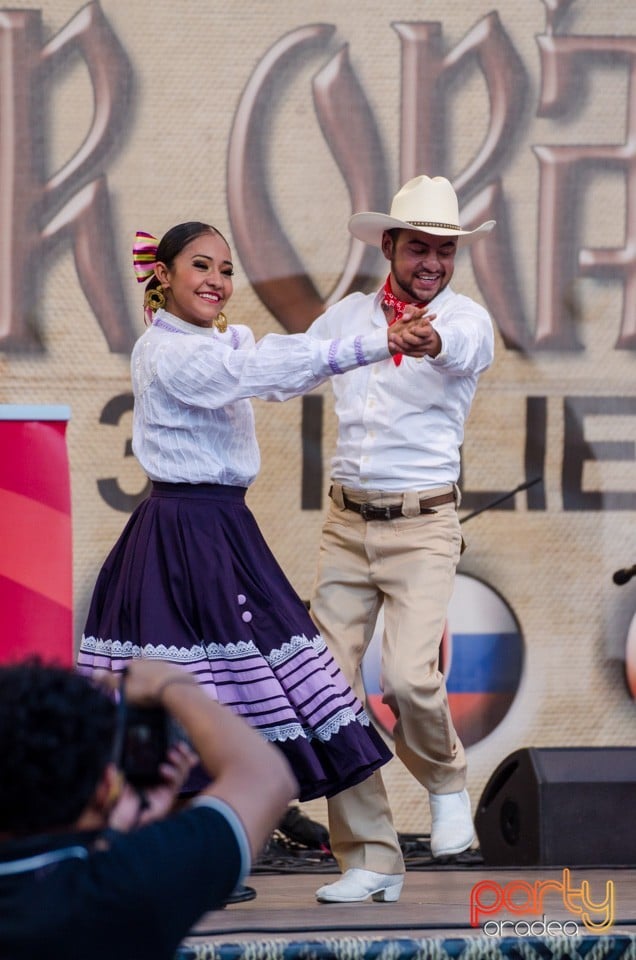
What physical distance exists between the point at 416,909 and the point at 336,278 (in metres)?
2.32

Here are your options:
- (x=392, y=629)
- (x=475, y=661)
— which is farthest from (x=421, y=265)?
(x=475, y=661)

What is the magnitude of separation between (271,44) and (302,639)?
7.94ft

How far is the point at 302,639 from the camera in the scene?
133 inches

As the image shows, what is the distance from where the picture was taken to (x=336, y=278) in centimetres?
505

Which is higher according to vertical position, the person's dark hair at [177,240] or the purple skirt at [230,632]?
the person's dark hair at [177,240]

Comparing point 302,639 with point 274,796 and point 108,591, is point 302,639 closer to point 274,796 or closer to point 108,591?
point 108,591

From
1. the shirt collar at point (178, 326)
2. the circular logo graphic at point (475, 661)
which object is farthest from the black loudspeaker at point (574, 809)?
the shirt collar at point (178, 326)

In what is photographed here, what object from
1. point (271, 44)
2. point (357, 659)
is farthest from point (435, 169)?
point (357, 659)

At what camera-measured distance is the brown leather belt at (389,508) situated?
381 cm

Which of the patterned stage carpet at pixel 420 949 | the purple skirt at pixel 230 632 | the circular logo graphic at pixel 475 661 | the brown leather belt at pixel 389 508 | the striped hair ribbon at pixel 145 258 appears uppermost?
the striped hair ribbon at pixel 145 258

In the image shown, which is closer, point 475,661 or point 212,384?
point 212,384

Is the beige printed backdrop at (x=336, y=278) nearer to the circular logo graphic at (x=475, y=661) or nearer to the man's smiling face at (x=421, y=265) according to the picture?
the circular logo graphic at (x=475, y=661)

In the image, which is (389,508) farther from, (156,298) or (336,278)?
(336,278)

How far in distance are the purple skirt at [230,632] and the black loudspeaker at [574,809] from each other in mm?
940
